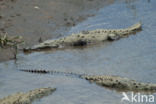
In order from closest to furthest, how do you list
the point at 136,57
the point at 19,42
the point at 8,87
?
the point at 8,87 → the point at 136,57 → the point at 19,42

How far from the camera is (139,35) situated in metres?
11.8

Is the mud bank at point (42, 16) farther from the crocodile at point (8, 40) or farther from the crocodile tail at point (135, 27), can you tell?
the crocodile tail at point (135, 27)

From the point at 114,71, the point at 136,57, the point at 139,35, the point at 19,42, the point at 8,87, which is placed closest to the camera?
the point at 8,87

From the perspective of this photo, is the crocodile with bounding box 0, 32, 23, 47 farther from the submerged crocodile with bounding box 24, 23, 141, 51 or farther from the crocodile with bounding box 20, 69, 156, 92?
the crocodile with bounding box 20, 69, 156, 92

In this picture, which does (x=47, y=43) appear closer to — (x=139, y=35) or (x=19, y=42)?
(x=19, y=42)

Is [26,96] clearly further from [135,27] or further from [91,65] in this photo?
[135,27]

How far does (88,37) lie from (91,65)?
1631 millimetres

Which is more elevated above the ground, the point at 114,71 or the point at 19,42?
the point at 19,42

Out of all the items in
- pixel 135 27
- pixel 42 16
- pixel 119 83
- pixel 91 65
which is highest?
pixel 42 16

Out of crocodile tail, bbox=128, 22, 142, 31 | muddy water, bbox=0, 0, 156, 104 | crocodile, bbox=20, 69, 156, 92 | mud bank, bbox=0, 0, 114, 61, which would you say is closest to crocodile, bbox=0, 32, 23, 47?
mud bank, bbox=0, 0, 114, 61

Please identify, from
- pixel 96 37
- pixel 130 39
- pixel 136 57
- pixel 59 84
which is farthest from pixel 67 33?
pixel 59 84

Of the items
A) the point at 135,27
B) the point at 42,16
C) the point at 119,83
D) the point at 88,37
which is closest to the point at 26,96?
the point at 119,83

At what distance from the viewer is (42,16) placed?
12.8 m

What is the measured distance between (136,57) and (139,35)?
63.7 inches
